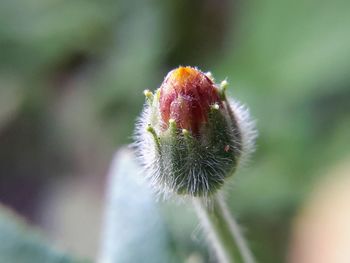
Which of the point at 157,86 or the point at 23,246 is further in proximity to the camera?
the point at 157,86

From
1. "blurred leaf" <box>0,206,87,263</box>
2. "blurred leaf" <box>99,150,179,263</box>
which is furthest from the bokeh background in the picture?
"blurred leaf" <box>0,206,87,263</box>

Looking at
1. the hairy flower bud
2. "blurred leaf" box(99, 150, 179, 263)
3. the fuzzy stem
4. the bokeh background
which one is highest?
the bokeh background

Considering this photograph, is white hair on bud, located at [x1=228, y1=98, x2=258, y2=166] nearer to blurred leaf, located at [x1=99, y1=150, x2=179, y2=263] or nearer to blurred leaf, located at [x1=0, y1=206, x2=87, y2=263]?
blurred leaf, located at [x1=99, y1=150, x2=179, y2=263]

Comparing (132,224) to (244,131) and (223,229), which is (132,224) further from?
(244,131)

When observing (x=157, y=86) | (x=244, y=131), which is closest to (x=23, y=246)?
(x=244, y=131)

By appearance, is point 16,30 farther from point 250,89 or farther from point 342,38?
point 342,38

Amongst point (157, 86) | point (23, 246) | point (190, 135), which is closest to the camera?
point (190, 135)

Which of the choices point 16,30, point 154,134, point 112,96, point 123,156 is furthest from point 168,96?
point 16,30
